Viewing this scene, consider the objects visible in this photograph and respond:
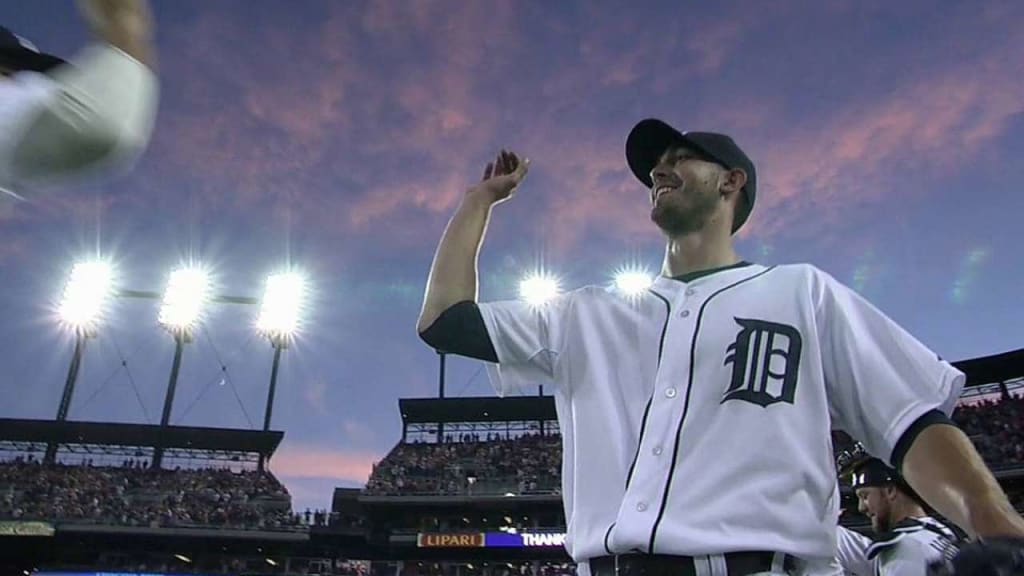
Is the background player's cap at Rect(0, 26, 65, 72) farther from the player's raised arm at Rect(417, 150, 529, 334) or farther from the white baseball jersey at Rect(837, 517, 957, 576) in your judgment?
the white baseball jersey at Rect(837, 517, 957, 576)

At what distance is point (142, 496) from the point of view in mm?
34000

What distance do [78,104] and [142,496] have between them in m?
37.3

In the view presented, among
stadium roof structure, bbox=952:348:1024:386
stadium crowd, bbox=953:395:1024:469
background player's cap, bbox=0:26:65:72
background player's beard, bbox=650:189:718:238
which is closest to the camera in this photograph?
background player's cap, bbox=0:26:65:72

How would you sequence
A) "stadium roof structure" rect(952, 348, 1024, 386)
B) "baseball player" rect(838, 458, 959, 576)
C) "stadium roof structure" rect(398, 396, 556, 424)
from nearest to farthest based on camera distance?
"baseball player" rect(838, 458, 959, 576) → "stadium roof structure" rect(952, 348, 1024, 386) → "stadium roof structure" rect(398, 396, 556, 424)

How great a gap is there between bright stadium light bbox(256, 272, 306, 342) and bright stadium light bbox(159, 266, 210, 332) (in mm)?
2940

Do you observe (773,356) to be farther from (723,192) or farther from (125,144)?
(125,144)

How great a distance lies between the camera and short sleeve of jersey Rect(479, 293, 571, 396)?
254 centimetres

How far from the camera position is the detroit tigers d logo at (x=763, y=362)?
7.07 feet

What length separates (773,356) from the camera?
7.25ft

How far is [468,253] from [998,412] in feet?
116

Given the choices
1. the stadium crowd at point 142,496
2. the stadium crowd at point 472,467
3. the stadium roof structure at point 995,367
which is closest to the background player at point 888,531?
the stadium crowd at point 472,467

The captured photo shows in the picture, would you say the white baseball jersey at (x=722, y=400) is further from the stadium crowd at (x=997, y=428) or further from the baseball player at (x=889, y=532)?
the stadium crowd at (x=997, y=428)

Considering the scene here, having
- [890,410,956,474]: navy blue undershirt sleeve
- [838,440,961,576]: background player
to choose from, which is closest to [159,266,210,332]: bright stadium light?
[838,440,961,576]: background player

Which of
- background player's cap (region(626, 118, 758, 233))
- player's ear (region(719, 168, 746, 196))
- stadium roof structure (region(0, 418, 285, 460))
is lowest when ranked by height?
player's ear (region(719, 168, 746, 196))
